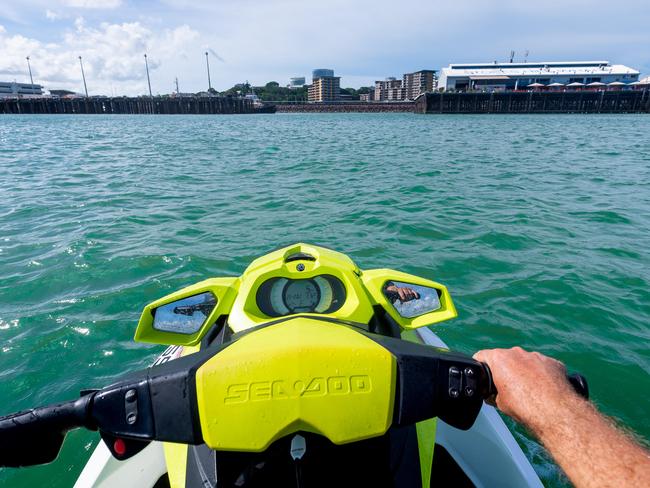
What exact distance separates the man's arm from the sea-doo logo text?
0.67 m

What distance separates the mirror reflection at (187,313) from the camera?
201cm

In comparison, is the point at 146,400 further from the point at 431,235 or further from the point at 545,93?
the point at 545,93

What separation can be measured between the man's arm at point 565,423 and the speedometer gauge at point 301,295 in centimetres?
77

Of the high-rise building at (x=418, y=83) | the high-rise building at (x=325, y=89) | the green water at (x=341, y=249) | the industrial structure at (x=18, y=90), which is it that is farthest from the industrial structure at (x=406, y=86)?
the green water at (x=341, y=249)

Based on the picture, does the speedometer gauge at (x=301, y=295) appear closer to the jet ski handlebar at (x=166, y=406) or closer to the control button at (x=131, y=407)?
the jet ski handlebar at (x=166, y=406)

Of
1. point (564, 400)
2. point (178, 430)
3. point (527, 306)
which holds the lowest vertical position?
point (527, 306)

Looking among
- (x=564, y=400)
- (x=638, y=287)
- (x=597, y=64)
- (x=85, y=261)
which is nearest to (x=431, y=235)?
(x=638, y=287)

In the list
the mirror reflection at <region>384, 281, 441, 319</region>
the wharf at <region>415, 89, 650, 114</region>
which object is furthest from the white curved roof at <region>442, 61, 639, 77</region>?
the mirror reflection at <region>384, 281, 441, 319</region>

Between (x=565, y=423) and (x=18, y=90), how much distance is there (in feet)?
584

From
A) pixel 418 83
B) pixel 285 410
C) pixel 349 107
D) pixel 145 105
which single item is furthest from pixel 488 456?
pixel 418 83

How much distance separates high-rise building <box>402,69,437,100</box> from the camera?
498 feet

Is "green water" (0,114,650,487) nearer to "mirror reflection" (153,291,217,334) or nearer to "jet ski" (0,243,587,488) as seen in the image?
"mirror reflection" (153,291,217,334)

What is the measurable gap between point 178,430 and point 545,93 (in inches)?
3480

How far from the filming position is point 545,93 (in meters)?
74.9
